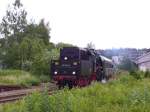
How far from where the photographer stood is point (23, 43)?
201 feet

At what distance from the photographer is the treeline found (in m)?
57.3

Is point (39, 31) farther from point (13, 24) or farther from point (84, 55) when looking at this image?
point (84, 55)

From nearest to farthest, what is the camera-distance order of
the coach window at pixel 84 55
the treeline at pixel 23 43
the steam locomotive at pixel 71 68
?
the steam locomotive at pixel 71 68 < the coach window at pixel 84 55 < the treeline at pixel 23 43

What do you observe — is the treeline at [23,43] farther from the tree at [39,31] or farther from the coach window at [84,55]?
the coach window at [84,55]

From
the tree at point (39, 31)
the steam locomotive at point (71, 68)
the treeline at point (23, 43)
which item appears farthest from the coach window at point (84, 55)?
the tree at point (39, 31)

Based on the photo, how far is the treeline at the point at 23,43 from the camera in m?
57.3

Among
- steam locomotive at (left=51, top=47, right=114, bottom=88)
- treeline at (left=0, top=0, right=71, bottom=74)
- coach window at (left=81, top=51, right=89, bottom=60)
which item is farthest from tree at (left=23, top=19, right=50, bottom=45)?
steam locomotive at (left=51, top=47, right=114, bottom=88)

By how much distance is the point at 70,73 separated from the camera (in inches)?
1282

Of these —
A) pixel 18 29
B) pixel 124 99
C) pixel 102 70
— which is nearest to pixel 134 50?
pixel 18 29

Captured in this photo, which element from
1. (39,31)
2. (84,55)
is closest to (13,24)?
(39,31)

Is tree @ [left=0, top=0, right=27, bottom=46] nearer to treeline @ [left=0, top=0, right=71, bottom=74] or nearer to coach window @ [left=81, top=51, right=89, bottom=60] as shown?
treeline @ [left=0, top=0, right=71, bottom=74]

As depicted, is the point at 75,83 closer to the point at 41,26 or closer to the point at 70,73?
the point at 70,73

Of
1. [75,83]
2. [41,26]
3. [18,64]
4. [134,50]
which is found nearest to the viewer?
[75,83]

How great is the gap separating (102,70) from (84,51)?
7413mm
